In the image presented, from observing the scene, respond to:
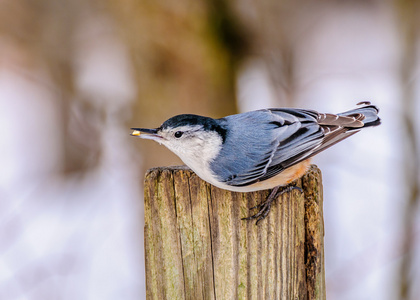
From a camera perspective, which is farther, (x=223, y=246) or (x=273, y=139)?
(x=273, y=139)

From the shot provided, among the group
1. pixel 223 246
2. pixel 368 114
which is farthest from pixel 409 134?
pixel 223 246

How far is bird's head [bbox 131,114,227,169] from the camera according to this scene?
1.82 metres

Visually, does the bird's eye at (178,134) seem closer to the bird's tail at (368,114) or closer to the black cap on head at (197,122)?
the black cap on head at (197,122)

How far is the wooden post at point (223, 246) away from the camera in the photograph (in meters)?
1.42

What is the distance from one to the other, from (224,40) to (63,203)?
1895 mm

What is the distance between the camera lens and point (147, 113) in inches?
144

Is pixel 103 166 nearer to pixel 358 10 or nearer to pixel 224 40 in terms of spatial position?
pixel 224 40

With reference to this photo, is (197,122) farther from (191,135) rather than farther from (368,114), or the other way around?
(368,114)

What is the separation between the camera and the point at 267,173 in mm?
1792

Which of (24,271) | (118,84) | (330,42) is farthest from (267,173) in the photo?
(330,42)

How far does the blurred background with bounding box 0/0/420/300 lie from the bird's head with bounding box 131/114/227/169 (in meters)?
1.61

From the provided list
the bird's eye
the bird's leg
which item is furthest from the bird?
the bird's leg

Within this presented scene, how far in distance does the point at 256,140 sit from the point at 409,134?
2.01m

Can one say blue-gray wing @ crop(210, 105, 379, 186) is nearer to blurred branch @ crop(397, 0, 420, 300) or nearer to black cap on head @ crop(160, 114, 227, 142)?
black cap on head @ crop(160, 114, 227, 142)
